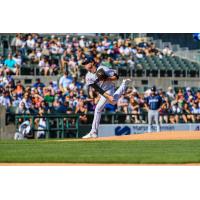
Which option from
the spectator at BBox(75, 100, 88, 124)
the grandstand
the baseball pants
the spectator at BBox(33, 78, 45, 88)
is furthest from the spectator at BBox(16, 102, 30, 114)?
the baseball pants

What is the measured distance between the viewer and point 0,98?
2217 centimetres

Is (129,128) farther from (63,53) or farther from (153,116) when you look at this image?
(63,53)

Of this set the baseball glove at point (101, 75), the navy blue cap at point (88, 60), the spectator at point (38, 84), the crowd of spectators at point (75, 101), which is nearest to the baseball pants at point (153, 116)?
the crowd of spectators at point (75, 101)

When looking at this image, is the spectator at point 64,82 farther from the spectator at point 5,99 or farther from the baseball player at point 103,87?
the baseball player at point 103,87

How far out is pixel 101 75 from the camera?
18172 millimetres

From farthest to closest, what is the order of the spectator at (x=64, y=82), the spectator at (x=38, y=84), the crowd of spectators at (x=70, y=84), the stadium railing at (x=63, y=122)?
the spectator at (x=64, y=82) → the spectator at (x=38, y=84) → the crowd of spectators at (x=70, y=84) → the stadium railing at (x=63, y=122)

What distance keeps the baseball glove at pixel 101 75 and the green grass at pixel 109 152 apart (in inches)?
73.7

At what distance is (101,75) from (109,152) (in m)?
4.54

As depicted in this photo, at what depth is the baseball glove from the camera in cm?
1812

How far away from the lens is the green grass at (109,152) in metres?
12.4

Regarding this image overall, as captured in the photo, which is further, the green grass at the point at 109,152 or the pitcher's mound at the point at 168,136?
the pitcher's mound at the point at 168,136

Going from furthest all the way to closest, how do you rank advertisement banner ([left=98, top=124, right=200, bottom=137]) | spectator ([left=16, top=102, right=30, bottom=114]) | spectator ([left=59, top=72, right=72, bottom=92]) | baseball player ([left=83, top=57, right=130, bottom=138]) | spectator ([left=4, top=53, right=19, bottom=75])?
1. spectator ([left=4, top=53, right=19, bottom=75])
2. spectator ([left=59, top=72, right=72, bottom=92])
3. advertisement banner ([left=98, top=124, right=200, bottom=137])
4. spectator ([left=16, top=102, right=30, bottom=114])
5. baseball player ([left=83, top=57, right=130, bottom=138])

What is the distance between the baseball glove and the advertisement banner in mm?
4129

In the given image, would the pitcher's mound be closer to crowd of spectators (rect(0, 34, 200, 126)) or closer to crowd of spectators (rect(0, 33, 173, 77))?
crowd of spectators (rect(0, 34, 200, 126))
